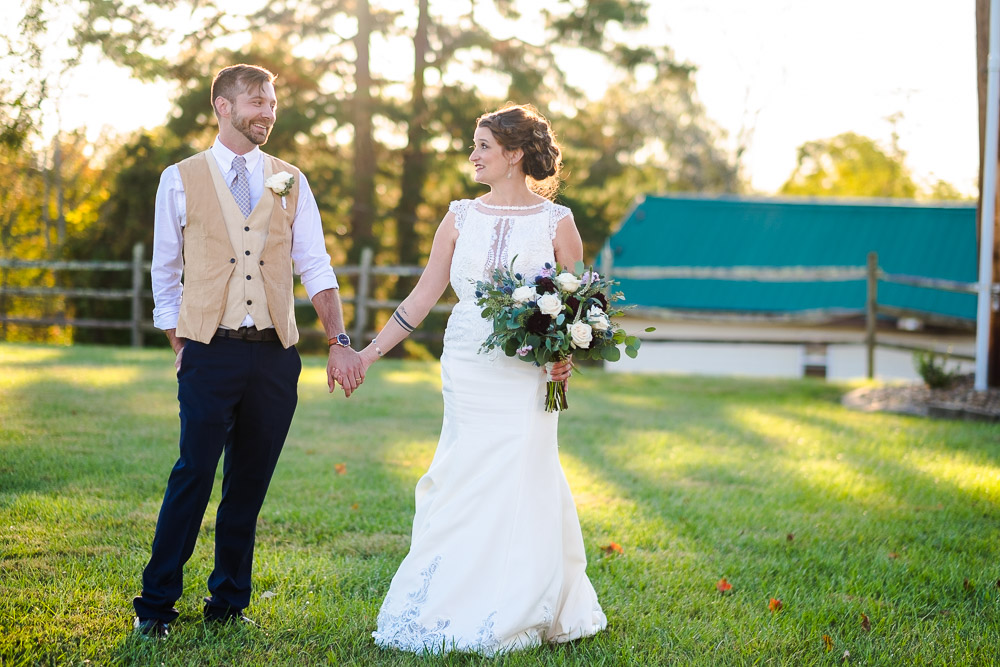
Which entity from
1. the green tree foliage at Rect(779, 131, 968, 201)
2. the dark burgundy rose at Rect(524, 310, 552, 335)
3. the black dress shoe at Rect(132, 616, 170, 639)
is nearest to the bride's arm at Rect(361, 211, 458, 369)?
the dark burgundy rose at Rect(524, 310, 552, 335)

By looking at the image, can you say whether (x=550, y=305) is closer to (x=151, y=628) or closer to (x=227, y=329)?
(x=227, y=329)

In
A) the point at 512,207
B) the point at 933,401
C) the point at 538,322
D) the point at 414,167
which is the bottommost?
the point at 933,401

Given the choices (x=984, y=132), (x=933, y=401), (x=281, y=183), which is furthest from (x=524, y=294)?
(x=984, y=132)

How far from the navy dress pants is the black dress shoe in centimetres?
2

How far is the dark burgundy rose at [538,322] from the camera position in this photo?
12.3 feet

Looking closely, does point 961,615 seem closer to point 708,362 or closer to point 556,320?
point 556,320

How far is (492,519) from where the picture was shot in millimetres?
3803

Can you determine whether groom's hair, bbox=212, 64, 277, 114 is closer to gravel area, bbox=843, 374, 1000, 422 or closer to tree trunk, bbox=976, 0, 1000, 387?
gravel area, bbox=843, 374, 1000, 422

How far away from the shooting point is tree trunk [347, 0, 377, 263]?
19.2 m

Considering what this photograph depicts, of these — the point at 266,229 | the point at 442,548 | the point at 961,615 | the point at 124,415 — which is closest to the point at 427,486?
the point at 442,548

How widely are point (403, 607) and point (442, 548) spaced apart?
282mm

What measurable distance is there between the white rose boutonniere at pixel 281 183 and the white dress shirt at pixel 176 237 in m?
0.08

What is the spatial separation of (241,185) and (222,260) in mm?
334

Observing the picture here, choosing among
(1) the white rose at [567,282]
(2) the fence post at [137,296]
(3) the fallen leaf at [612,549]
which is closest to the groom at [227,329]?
(1) the white rose at [567,282]
